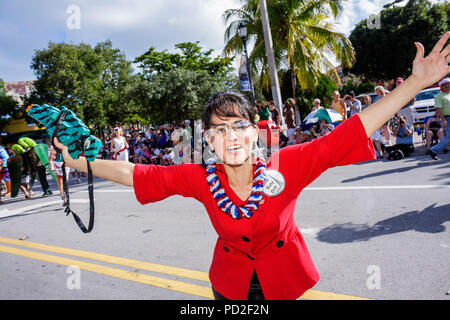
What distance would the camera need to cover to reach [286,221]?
1.72 metres

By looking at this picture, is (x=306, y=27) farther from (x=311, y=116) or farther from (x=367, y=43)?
(x=367, y=43)

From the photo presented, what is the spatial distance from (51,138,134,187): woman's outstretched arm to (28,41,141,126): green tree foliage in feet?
65.4

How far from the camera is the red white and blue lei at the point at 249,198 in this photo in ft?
5.49

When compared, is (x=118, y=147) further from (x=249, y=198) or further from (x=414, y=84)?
(x=414, y=84)

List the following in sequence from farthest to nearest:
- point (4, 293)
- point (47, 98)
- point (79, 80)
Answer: point (47, 98) < point (79, 80) < point (4, 293)

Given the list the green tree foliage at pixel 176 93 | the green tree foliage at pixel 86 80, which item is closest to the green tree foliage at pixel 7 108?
the green tree foliage at pixel 86 80

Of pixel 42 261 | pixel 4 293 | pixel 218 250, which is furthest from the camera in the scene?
pixel 42 261

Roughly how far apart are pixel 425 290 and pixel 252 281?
1.85m

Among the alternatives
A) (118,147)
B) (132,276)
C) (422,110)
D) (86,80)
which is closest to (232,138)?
(132,276)

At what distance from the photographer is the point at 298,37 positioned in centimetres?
1623

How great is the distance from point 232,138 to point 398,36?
35402 millimetres

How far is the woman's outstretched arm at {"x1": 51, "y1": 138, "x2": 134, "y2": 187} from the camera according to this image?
6.00ft
